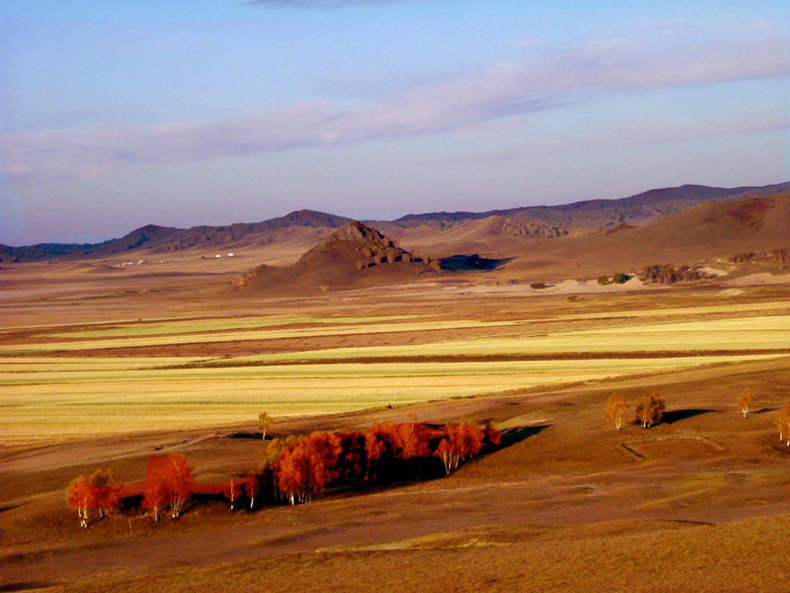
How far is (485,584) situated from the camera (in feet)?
55.6

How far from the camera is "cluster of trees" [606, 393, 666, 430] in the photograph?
3438 cm

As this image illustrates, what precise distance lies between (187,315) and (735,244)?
106m

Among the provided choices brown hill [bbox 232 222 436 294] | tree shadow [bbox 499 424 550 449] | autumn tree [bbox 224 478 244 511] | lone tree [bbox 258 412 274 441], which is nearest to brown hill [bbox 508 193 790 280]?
brown hill [bbox 232 222 436 294]

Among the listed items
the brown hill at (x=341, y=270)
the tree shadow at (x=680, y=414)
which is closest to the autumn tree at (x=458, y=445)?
the tree shadow at (x=680, y=414)

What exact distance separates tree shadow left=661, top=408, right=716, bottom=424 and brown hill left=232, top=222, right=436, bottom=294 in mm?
112208

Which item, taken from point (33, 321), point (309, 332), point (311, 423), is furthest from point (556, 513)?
point (33, 321)

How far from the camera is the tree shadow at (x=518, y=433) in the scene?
111 ft

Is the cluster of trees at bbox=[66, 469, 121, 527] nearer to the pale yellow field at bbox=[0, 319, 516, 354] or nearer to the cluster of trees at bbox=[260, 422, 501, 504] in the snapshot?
the cluster of trees at bbox=[260, 422, 501, 504]

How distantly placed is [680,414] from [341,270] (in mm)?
123813

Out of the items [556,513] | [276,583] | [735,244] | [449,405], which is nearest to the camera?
[276,583]

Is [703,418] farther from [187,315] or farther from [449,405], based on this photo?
[187,315]

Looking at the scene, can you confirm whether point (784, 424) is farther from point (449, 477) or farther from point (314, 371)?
point (314, 371)

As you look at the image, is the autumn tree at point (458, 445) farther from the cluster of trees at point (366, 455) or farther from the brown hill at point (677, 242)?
the brown hill at point (677, 242)

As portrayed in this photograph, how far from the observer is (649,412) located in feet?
113
